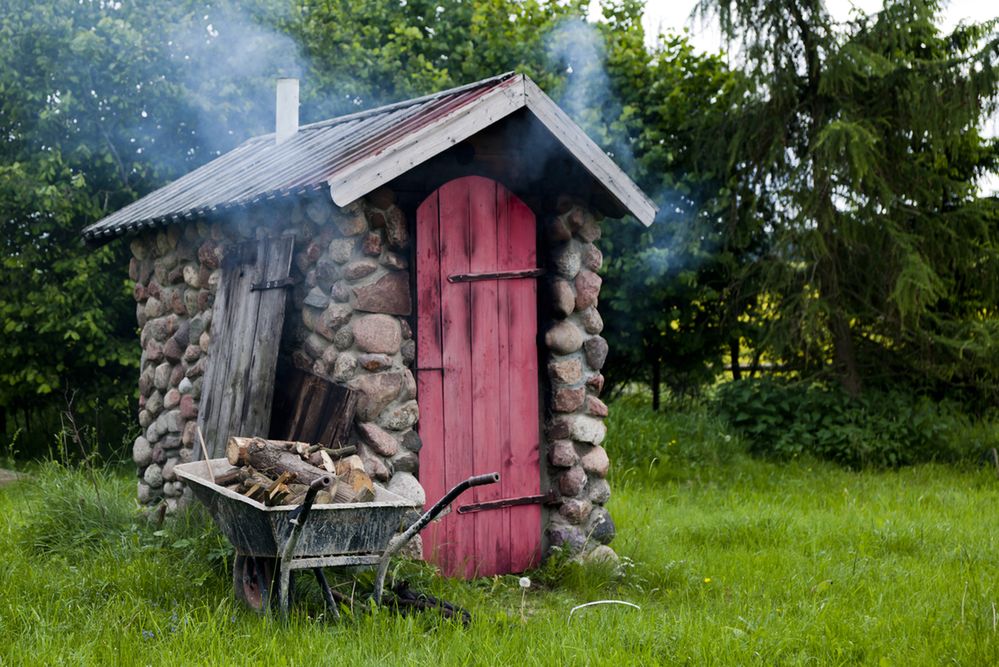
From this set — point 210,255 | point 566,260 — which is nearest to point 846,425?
point 566,260

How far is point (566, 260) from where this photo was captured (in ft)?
24.0

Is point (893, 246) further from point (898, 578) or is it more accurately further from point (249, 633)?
point (249, 633)

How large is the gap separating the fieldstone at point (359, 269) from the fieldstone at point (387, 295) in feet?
0.23

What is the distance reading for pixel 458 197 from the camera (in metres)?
6.87

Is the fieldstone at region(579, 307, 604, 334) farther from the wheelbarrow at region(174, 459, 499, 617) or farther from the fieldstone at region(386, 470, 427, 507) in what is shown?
the wheelbarrow at region(174, 459, 499, 617)

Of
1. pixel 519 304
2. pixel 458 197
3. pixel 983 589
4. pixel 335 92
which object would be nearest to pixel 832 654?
pixel 983 589

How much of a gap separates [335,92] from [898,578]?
992 centimetres

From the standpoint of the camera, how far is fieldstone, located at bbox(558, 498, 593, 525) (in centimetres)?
731

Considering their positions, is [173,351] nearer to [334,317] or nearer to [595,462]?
[334,317]

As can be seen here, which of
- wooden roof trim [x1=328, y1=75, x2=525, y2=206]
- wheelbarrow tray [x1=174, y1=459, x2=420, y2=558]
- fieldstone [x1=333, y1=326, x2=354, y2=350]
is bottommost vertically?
wheelbarrow tray [x1=174, y1=459, x2=420, y2=558]

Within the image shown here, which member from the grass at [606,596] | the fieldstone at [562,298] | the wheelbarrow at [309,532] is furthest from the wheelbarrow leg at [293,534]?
the fieldstone at [562,298]

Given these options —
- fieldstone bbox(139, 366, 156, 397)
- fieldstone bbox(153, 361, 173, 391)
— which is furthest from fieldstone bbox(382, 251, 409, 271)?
fieldstone bbox(139, 366, 156, 397)

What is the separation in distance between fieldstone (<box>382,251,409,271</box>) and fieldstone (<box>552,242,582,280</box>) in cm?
113

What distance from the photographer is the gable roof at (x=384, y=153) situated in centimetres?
625
